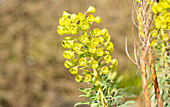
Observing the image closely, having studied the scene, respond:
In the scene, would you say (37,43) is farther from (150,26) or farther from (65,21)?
(150,26)

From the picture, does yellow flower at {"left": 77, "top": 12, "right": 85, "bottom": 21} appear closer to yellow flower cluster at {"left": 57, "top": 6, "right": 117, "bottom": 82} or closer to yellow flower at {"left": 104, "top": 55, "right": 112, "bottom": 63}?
yellow flower cluster at {"left": 57, "top": 6, "right": 117, "bottom": 82}

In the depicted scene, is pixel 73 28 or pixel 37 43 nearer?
pixel 73 28

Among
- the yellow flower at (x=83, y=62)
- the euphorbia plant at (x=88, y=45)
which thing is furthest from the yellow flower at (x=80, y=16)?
the yellow flower at (x=83, y=62)

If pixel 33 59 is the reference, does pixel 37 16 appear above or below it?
above

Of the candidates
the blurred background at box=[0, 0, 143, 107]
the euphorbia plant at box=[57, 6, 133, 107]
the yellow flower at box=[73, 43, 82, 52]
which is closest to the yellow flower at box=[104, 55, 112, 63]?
the euphorbia plant at box=[57, 6, 133, 107]

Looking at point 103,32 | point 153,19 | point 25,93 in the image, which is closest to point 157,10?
point 153,19

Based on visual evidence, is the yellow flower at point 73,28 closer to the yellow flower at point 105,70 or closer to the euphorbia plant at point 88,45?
the euphorbia plant at point 88,45

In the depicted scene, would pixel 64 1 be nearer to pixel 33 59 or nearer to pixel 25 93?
pixel 33 59

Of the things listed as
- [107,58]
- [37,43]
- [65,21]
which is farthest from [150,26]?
[37,43]

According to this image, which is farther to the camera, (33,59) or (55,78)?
(55,78)
